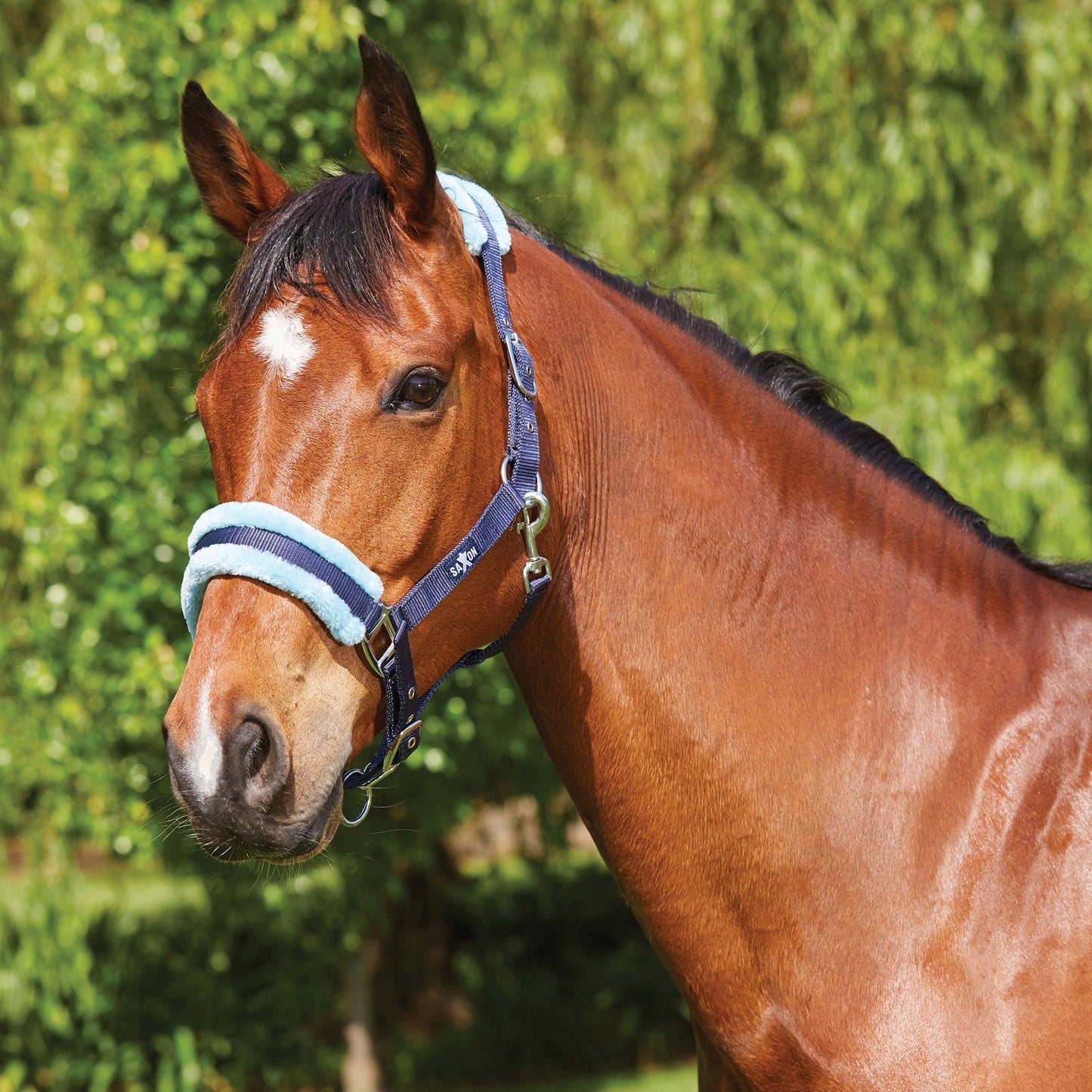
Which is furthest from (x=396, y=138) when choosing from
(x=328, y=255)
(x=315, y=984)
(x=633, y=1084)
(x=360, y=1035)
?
(x=633, y=1084)

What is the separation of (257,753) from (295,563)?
0.28 meters

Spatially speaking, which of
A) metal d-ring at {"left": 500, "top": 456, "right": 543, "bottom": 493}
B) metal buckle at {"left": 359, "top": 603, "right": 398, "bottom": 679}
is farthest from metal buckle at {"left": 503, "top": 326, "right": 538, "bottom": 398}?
metal buckle at {"left": 359, "top": 603, "right": 398, "bottom": 679}

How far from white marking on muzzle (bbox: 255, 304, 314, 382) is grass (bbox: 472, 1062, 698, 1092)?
5958 mm

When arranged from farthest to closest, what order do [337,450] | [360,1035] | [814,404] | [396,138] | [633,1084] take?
[633,1084] < [360,1035] < [814,404] < [396,138] < [337,450]

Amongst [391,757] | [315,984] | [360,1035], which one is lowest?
[315,984]

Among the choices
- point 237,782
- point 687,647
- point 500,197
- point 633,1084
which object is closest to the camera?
point 237,782

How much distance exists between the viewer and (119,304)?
4.25 meters

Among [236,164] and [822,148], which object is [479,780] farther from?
[822,148]

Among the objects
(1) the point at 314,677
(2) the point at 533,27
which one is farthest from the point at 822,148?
(1) the point at 314,677

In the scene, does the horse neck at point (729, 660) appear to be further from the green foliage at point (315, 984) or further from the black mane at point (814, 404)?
the green foliage at point (315, 984)

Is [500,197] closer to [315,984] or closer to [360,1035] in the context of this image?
[360,1035]

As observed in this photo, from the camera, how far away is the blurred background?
433cm

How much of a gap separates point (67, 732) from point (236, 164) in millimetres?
3316

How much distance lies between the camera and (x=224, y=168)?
2.04 m
